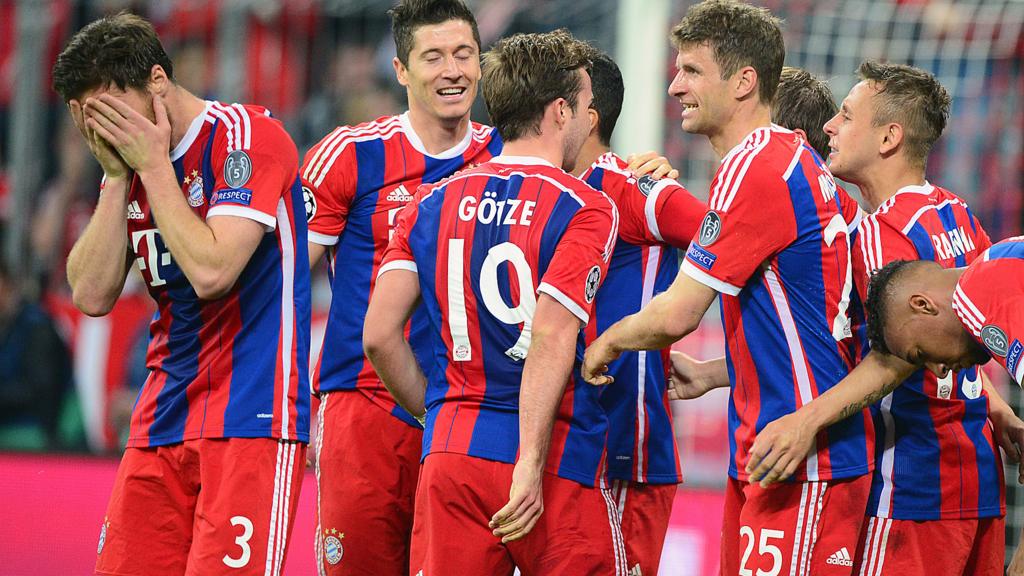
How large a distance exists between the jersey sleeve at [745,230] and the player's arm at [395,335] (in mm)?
862

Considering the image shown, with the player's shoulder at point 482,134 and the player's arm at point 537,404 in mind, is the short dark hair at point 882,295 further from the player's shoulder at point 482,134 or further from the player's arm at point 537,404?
the player's shoulder at point 482,134

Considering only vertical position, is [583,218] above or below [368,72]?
below

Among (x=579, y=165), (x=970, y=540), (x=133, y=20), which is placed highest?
(x=133, y=20)

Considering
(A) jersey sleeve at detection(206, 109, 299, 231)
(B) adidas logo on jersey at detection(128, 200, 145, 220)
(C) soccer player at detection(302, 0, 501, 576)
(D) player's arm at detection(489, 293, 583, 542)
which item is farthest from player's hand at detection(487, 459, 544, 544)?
(B) adidas logo on jersey at detection(128, 200, 145, 220)

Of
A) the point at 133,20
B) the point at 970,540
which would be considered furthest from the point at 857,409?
the point at 133,20

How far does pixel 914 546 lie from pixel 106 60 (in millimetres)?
2840

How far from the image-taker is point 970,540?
4.07m

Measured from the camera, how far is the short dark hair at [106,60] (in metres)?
3.63

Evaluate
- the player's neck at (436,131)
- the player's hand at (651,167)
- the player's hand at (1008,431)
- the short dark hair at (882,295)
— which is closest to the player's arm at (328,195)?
the player's neck at (436,131)

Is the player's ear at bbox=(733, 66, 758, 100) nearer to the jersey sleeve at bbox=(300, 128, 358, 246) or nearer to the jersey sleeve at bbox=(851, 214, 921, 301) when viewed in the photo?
the jersey sleeve at bbox=(851, 214, 921, 301)

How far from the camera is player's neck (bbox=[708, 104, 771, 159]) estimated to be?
3984 millimetres

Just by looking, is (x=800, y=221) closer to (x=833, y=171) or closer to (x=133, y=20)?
(x=833, y=171)

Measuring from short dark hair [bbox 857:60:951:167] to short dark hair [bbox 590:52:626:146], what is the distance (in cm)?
88

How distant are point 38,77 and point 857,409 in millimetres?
8044
